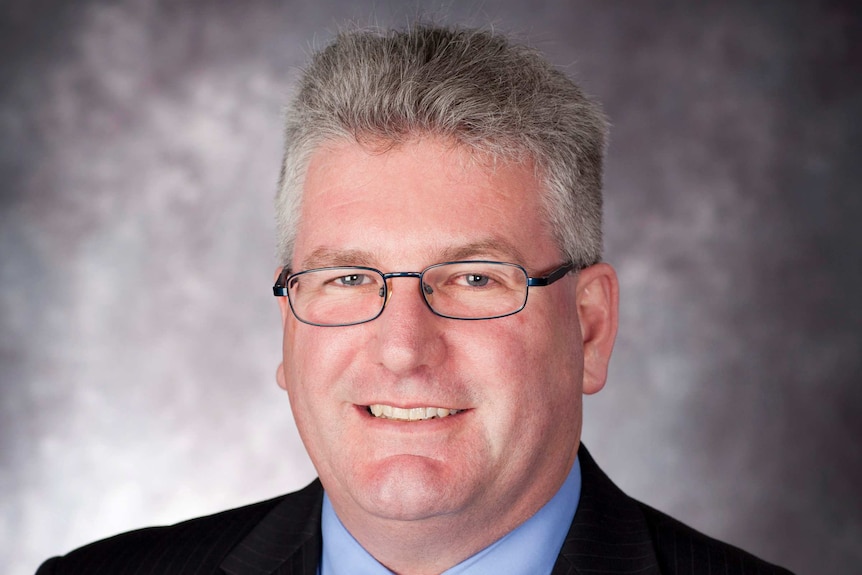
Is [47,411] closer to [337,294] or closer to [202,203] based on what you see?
[202,203]

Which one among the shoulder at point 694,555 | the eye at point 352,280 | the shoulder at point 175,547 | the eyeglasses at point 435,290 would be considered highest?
the eye at point 352,280

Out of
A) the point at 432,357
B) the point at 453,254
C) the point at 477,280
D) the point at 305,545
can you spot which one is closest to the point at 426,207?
the point at 453,254

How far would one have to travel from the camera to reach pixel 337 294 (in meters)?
2.82

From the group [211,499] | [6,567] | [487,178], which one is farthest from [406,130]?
[6,567]

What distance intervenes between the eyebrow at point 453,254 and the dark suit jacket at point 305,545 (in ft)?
2.39

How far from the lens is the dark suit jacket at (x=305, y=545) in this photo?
2908mm

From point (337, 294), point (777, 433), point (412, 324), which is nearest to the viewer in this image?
point (412, 324)

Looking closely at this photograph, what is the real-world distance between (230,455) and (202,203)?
4.09 ft

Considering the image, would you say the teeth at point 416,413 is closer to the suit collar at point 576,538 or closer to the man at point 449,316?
the man at point 449,316

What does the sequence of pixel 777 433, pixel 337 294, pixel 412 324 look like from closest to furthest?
pixel 412 324 → pixel 337 294 → pixel 777 433

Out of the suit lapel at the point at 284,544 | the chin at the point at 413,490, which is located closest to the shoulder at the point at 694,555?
the chin at the point at 413,490

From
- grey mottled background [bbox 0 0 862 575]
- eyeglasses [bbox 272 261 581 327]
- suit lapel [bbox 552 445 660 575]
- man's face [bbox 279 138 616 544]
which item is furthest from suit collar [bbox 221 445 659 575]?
grey mottled background [bbox 0 0 862 575]

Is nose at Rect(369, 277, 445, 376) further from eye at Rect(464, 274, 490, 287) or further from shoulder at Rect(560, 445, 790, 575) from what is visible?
shoulder at Rect(560, 445, 790, 575)

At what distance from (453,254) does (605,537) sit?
86cm
